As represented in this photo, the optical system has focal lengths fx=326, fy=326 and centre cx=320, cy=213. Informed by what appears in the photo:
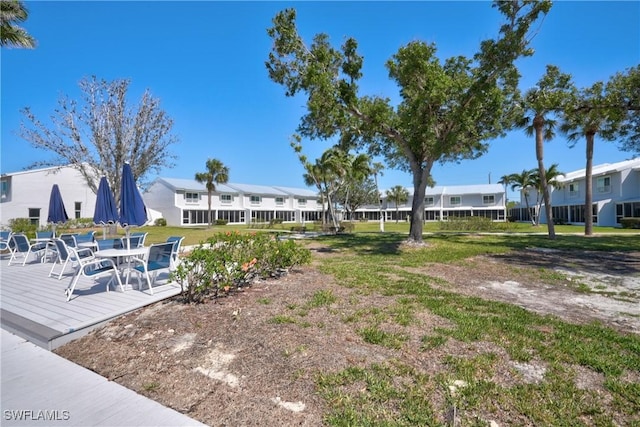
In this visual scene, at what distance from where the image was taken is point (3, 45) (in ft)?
52.5

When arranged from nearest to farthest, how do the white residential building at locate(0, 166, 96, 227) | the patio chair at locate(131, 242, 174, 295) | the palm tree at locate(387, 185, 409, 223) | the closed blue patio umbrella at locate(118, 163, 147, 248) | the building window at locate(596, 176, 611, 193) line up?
the closed blue patio umbrella at locate(118, 163, 147, 248)
the patio chair at locate(131, 242, 174, 295)
the white residential building at locate(0, 166, 96, 227)
the building window at locate(596, 176, 611, 193)
the palm tree at locate(387, 185, 409, 223)

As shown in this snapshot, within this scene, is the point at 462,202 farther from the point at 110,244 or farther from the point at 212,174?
the point at 110,244

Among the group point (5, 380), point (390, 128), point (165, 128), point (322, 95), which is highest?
point (165, 128)

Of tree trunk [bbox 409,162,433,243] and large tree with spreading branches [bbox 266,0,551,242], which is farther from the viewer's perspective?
tree trunk [bbox 409,162,433,243]

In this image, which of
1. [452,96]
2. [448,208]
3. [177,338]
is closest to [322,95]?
[452,96]

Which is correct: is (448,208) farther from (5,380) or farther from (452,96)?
(5,380)

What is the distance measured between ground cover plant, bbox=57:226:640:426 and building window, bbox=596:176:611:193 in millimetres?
39497

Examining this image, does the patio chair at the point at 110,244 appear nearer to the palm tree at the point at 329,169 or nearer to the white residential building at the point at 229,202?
the palm tree at the point at 329,169

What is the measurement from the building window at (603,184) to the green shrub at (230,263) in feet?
143

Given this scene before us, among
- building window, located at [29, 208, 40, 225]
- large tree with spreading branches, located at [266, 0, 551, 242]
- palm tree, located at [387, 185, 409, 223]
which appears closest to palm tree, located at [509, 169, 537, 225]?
palm tree, located at [387, 185, 409, 223]

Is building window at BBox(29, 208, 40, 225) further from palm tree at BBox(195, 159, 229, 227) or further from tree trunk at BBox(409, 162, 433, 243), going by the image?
tree trunk at BBox(409, 162, 433, 243)

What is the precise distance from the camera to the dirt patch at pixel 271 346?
133 inches

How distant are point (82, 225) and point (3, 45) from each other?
76.9 feet

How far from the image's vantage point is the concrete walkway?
10.3ft
